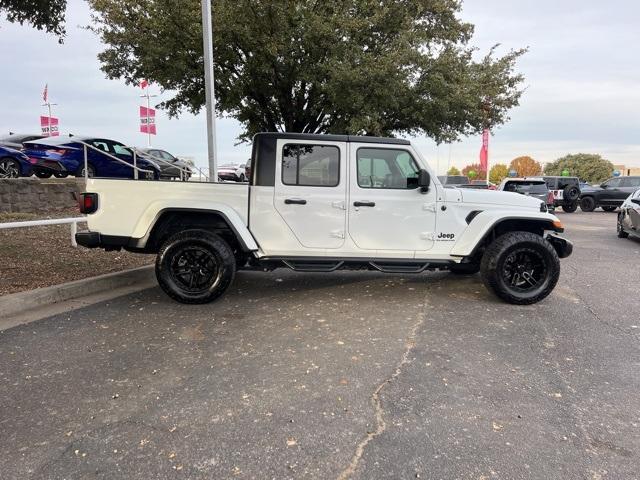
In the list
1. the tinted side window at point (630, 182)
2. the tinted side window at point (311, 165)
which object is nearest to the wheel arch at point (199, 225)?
the tinted side window at point (311, 165)

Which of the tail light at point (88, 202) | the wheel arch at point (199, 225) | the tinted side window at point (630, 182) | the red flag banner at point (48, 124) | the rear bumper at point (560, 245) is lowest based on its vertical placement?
the rear bumper at point (560, 245)

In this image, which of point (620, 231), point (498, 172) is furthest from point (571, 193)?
point (498, 172)

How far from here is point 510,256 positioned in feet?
17.5

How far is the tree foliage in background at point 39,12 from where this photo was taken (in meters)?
7.21

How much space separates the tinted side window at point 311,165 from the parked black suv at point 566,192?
18979mm

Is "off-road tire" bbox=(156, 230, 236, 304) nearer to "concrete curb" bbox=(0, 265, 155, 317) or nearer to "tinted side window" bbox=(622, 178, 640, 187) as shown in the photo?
"concrete curb" bbox=(0, 265, 155, 317)

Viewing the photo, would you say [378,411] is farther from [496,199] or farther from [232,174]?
[232,174]

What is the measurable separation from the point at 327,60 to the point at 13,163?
9.55m

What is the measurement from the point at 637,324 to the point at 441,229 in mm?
2196

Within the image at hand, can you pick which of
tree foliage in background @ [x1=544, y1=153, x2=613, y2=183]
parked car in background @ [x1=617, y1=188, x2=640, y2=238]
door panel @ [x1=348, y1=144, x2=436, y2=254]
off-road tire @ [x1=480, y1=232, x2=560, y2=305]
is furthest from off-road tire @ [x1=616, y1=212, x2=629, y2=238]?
tree foliage in background @ [x1=544, y1=153, x2=613, y2=183]

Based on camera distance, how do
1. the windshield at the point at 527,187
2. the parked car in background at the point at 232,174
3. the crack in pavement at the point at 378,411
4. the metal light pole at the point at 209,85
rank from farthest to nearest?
1. the parked car in background at the point at 232,174
2. the windshield at the point at 527,187
3. the metal light pole at the point at 209,85
4. the crack in pavement at the point at 378,411

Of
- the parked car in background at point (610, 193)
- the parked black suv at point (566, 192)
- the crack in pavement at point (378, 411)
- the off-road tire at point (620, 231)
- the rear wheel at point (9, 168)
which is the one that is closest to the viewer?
the crack in pavement at point (378, 411)

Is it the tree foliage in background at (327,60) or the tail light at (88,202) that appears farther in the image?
the tree foliage in background at (327,60)

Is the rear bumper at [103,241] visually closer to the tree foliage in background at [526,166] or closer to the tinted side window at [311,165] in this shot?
the tinted side window at [311,165]
